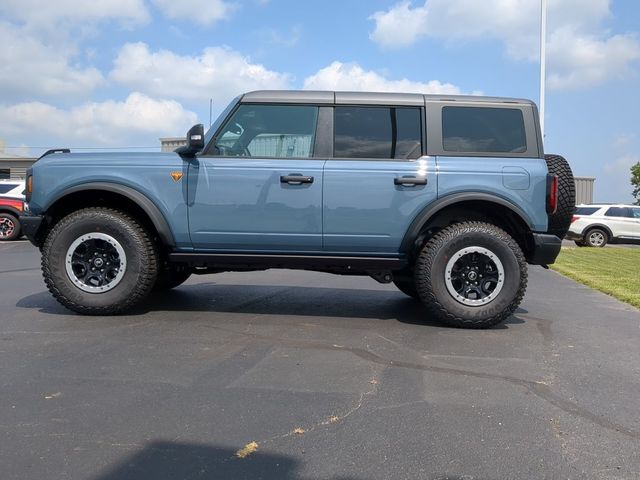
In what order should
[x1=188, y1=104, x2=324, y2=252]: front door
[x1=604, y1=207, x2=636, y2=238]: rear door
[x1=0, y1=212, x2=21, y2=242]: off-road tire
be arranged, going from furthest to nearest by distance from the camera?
1. [x1=604, y1=207, x2=636, y2=238]: rear door
2. [x1=0, y1=212, x2=21, y2=242]: off-road tire
3. [x1=188, y1=104, x2=324, y2=252]: front door

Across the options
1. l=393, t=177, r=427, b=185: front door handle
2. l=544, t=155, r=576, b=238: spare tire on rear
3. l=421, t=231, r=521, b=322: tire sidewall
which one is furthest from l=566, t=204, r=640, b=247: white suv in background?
l=393, t=177, r=427, b=185: front door handle

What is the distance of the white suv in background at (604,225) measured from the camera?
65.7 feet

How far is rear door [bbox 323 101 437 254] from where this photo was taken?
5.27 metres

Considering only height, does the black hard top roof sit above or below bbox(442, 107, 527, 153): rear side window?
above

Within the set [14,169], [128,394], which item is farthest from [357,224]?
[14,169]

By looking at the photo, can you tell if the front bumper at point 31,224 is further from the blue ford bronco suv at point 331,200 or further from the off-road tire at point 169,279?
the off-road tire at point 169,279

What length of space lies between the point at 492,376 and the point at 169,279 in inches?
162

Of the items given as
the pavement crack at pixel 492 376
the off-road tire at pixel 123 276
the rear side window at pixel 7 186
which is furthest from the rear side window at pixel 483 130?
the rear side window at pixel 7 186

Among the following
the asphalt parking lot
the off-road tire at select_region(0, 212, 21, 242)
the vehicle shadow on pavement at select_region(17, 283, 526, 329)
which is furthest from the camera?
the off-road tire at select_region(0, 212, 21, 242)

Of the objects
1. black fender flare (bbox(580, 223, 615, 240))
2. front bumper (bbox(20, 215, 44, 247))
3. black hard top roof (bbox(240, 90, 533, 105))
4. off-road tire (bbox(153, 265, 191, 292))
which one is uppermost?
black hard top roof (bbox(240, 90, 533, 105))

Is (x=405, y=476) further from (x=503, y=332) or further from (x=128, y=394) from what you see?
(x=503, y=332)

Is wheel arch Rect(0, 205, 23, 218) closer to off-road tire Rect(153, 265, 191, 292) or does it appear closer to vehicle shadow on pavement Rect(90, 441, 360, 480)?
off-road tire Rect(153, 265, 191, 292)

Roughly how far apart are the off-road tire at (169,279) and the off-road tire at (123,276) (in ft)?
2.64

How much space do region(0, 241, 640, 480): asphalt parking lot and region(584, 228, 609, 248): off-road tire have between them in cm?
1512
